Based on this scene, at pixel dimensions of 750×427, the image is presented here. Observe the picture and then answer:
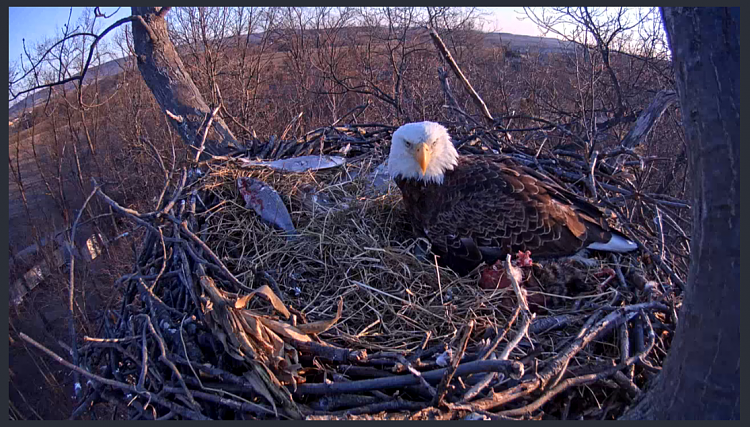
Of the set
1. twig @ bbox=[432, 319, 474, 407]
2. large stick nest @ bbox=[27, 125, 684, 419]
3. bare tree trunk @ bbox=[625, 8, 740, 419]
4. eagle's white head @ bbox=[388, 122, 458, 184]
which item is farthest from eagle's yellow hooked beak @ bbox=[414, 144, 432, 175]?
bare tree trunk @ bbox=[625, 8, 740, 419]

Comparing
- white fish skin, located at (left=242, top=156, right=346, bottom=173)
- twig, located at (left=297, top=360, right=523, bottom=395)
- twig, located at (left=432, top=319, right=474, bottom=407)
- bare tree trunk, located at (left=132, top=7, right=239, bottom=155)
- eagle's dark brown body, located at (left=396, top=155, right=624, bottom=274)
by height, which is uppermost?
bare tree trunk, located at (left=132, top=7, right=239, bottom=155)

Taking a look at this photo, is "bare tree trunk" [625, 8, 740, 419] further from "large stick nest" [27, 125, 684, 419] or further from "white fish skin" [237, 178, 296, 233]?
"white fish skin" [237, 178, 296, 233]

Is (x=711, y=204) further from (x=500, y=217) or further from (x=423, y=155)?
(x=423, y=155)

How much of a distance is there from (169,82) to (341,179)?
2.12 m

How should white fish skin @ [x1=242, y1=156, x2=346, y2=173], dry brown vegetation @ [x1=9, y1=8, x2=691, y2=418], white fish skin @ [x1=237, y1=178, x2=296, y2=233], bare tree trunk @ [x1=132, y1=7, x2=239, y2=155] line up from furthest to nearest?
bare tree trunk @ [x1=132, y1=7, x2=239, y2=155]
white fish skin @ [x1=242, y1=156, x2=346, y2=173]
white fish skin @ [x1=237, y1=178, x2=296, y2=233]
dry brown vegetation @ [x1=9, y1=8, x2=691, y2=418]

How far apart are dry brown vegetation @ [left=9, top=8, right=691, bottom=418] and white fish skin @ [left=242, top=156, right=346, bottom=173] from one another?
4.2 inches

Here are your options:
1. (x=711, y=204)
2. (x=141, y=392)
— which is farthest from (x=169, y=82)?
(x=711, y=204)

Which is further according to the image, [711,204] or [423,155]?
[423,155]

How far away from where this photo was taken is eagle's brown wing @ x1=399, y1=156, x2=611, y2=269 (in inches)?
129

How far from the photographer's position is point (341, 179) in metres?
4.33

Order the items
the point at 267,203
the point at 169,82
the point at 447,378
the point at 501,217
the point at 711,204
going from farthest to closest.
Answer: the point at 169,82, the point at 267,203, the point at 501,217, the point at 447,378, the point at 711,204

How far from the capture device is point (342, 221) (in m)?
3.71

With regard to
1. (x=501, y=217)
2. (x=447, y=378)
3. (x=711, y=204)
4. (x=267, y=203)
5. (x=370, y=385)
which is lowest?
(x=370, y=385)

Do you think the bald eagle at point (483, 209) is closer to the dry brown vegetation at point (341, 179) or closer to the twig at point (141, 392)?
the dry brown vegetation at point (341, 179)
